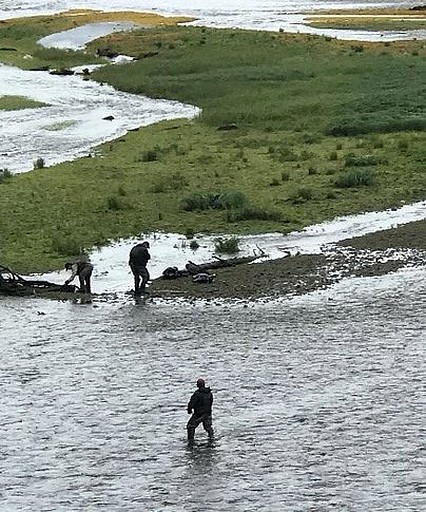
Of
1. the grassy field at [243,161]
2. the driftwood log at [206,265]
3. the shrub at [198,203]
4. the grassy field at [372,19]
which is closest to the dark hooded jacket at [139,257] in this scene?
the driftwood log at [206,265]

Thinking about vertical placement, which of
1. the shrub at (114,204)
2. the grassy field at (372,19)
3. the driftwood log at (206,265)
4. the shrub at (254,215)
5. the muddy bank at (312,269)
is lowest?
the muddy bank at (312,269)

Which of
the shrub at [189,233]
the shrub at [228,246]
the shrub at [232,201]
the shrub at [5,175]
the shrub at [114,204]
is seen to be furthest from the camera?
the shrub at [5,175]

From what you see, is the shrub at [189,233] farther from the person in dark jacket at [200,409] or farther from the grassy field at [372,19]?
the grassy field at [372,19]

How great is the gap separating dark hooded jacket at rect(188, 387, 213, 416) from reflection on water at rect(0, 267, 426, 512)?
27.2 inches

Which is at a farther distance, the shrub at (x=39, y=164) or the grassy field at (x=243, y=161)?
the shrub at (x=39, y=164)

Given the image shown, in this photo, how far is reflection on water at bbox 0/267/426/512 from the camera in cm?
2052

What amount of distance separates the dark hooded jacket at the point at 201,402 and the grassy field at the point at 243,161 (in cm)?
1471

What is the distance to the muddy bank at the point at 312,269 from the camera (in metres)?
33.2

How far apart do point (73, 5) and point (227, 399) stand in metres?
149

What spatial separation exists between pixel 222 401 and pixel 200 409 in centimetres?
251

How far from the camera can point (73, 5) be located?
168 meters

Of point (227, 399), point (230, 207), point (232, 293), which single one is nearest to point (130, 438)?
point (227, 399)

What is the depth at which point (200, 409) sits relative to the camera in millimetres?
22266

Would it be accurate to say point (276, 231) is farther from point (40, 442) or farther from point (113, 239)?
point (40, 442)
